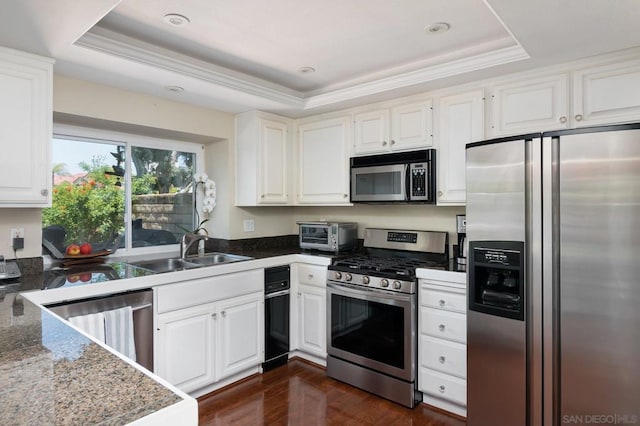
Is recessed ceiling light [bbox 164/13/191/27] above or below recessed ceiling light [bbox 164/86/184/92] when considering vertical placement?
above

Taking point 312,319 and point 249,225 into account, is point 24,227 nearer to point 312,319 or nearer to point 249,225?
point 249,225

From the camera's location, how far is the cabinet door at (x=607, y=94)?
6.98ft

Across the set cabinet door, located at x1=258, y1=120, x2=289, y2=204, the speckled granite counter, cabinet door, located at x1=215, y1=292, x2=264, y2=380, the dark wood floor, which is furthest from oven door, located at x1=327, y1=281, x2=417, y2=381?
the speckled granite counter

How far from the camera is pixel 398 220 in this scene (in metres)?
3.41

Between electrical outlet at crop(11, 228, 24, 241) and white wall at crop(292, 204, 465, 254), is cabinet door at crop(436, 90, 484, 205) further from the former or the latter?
electrical outlet at crop(11, 228, 24, 241)

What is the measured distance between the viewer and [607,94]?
2195mm

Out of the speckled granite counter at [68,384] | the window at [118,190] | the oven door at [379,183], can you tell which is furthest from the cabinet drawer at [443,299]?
the window at [118,190]

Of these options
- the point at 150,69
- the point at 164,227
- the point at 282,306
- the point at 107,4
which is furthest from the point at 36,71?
the point at 282,306

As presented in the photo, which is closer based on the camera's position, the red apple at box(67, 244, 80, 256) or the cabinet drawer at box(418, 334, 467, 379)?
the cabinet drawer at box(418, 334, 467, 379)

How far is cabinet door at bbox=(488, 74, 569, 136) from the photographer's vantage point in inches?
92.4

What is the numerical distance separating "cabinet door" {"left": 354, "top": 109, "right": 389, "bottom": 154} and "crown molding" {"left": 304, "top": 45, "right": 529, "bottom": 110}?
0.77 ft

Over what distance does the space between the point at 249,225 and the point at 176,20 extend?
6.63 feet

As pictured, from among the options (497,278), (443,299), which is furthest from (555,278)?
(443,299)

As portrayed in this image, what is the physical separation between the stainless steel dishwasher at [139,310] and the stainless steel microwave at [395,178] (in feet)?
5.73
